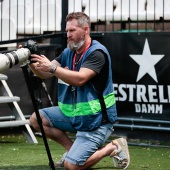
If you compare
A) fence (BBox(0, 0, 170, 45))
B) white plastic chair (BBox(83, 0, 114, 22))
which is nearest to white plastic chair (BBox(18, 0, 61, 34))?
fence (BBox(0, 0, 170, 45))

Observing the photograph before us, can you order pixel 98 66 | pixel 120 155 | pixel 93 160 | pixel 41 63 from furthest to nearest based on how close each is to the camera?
pixel 120 155 → pixel 93 160 → pixel 98 66 → pixel 41 63

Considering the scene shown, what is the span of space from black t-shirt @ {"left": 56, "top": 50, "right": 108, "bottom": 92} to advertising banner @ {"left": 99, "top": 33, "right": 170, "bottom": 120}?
2.72 meters

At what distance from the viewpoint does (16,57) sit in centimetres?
459

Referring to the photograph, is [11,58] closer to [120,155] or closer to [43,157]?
[120,155]

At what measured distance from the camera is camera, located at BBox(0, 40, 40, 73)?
4.12 metres

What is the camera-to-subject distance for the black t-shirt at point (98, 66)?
21.5ft

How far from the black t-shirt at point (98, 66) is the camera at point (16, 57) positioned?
39.9 inches

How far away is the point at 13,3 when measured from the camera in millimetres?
12961

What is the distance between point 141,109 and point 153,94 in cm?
28

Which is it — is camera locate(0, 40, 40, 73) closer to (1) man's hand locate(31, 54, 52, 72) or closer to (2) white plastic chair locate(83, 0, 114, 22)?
(1) man's hand locate(31, 54, 52, 72)

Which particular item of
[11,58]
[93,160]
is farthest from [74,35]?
[11,58]

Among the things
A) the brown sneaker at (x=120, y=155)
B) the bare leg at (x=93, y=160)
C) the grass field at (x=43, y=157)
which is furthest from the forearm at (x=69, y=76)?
the grass field at (x=43, y=157)

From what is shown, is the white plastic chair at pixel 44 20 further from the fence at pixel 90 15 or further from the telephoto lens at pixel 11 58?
the telephoto lens at pixel 11 58

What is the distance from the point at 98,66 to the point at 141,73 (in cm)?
301
